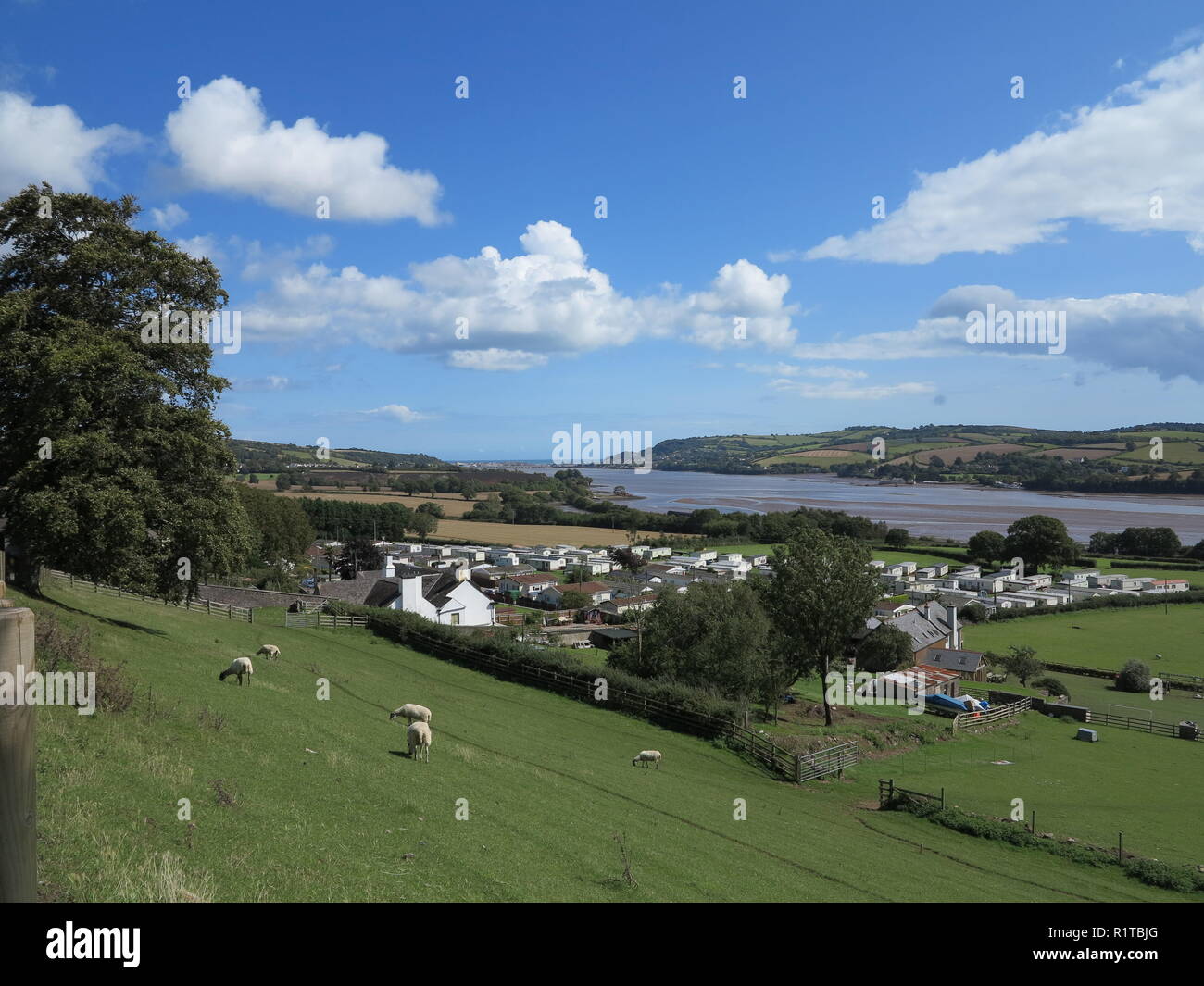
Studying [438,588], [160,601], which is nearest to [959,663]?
[438,588]

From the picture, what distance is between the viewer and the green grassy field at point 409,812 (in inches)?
384

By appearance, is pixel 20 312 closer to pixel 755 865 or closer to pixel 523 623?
pixel 755 865

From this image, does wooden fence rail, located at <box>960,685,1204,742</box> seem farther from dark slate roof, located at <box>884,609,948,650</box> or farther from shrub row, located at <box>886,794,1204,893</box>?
shrub row, located at <box>886,794,1204,893</box>

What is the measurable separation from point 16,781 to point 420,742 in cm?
1689

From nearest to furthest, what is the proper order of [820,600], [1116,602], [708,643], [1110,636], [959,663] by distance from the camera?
[708,643], [820,600], [959,663], [1110,636], [1116,602]

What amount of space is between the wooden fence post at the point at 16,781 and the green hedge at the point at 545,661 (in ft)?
105

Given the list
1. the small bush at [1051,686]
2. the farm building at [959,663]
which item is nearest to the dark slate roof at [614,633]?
the farm building at [959,663]

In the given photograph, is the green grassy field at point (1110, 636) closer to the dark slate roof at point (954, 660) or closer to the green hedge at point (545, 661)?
the dark slate roof at point (954, 660)

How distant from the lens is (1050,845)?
75.7ft

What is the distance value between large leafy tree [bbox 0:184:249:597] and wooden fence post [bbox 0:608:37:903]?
76.9 ft

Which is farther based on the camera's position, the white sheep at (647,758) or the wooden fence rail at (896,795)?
the white sheep at (647,758)

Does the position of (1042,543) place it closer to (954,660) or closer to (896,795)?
(954,660)

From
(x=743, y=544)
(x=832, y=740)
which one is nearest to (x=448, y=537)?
(x=743, y=544)

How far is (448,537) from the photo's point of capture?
472ft
